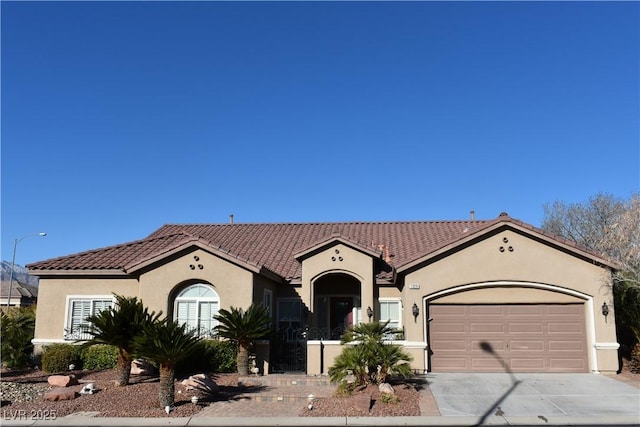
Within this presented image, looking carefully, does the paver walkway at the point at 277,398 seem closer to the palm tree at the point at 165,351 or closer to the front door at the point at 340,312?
the palm tree at the point at 165,351

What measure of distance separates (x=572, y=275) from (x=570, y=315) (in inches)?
49.6

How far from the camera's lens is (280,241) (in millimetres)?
24125

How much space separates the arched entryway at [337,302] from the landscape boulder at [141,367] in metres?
6.22

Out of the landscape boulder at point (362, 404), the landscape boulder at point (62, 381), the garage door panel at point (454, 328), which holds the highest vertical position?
the garage door panel at point (454, 328)

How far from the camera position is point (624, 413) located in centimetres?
1163

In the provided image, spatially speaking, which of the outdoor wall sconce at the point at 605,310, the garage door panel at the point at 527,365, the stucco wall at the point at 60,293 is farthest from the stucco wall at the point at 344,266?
the outdoor wall sconce at the point at 605,310

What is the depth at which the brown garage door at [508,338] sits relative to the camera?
16797 mm

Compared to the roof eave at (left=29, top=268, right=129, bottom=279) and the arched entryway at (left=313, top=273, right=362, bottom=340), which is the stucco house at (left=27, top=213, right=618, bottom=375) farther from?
the arched entryway at (left=313, top=273, right=362, bottom=340)

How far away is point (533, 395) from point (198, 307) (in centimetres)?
1019

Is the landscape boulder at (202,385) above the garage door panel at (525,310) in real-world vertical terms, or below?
below

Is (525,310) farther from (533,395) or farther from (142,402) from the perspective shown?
(142,402)

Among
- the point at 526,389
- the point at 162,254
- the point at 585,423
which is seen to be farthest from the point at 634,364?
the point at 162,254

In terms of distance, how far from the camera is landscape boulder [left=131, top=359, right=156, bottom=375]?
1617 cm

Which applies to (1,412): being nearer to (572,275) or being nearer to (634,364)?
(572,275)
